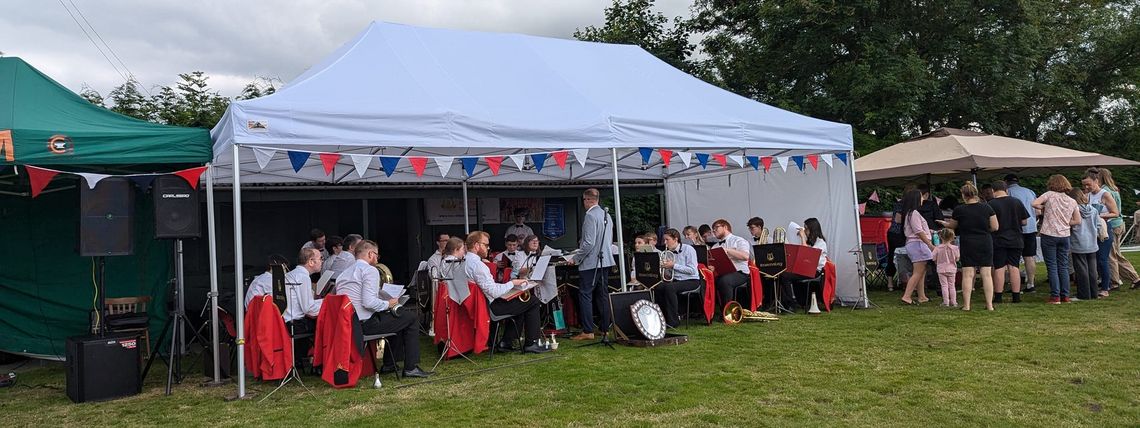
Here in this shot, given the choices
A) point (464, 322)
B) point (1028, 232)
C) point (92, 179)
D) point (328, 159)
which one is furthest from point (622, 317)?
point (1028, 232)

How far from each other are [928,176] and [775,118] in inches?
149

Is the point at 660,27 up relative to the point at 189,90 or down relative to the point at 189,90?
up

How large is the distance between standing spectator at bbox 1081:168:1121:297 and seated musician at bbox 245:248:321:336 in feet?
26.2

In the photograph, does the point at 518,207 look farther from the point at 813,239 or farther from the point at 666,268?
the point at 666,268

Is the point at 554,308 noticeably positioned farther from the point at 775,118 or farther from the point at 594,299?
the point at 775,118

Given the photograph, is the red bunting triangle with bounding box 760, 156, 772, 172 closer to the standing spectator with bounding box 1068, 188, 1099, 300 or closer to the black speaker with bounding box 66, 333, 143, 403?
the standing spectator with bounding box 1068, 188, 1099, 300

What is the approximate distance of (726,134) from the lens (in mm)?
7762

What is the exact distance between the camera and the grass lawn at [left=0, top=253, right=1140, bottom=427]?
13.7 feet

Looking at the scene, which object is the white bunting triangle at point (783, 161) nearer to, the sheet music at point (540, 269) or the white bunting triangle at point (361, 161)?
the sheet music at point (540, 269)

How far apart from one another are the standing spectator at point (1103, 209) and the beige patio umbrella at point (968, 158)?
42.3 inches

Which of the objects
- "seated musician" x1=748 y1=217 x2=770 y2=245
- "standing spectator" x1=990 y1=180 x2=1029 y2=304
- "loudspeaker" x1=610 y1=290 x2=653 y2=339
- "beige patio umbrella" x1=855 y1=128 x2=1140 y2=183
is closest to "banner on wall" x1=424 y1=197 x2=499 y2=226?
"seated musician" x1=748 y1=217 x2=770 y2=245

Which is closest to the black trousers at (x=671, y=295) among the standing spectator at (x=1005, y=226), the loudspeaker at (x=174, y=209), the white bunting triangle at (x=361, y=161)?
the white bunting triangle at (x=361, y=161)

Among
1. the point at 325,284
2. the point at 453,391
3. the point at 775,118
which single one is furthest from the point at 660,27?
the point at 453,391

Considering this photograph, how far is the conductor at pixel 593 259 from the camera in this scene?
6.81m
